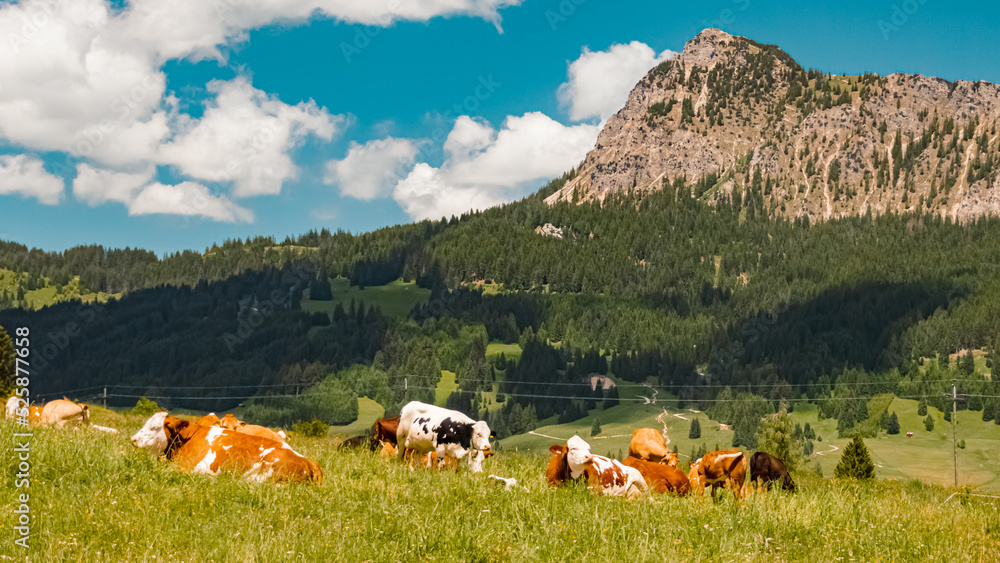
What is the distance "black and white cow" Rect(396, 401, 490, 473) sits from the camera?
14547 millimetres

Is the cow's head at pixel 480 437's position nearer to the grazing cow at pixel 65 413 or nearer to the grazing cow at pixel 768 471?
the grazing cow at pixel 768 471

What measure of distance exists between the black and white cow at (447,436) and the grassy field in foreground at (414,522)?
2.04 metres

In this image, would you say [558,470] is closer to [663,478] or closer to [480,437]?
[480,437]

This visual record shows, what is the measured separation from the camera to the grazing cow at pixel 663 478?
13.5 m

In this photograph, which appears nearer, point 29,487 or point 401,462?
point 29,487

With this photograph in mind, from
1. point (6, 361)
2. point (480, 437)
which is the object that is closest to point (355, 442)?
point (480, 437)

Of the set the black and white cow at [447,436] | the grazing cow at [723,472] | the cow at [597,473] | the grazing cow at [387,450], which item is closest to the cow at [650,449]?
the grazing cow at [723,472]

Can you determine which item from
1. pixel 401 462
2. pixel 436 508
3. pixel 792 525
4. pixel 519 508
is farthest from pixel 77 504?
pixel 792 525

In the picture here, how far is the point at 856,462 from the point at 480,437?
68258 millimetres

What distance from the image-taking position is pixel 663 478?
13734 millimetres

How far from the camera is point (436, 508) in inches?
388

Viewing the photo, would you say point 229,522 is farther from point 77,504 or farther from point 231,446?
point 231,446

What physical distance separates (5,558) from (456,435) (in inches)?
348

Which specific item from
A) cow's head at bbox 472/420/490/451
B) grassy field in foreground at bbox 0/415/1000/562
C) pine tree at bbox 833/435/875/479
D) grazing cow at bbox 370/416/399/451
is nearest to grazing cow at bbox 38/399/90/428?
grazing cow at bbox 370/416/399/451
